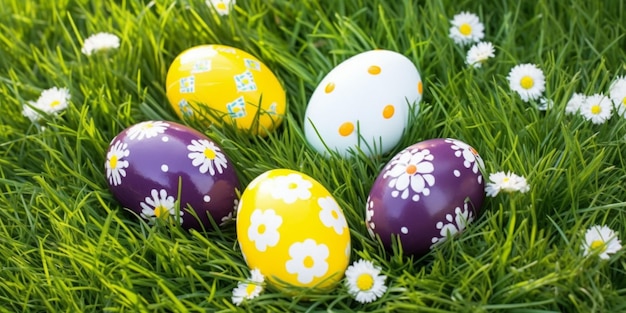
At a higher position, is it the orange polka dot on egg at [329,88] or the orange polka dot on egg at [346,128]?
the orange polka dot on egg at [329,88]

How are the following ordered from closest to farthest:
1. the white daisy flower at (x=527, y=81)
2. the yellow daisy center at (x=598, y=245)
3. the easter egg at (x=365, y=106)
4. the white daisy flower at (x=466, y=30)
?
1. the yellow daisy center at (x=598, y=245)
2. the easter egg at (x=365, y=106)
3. the white daisy flower at (x=527, y=81)
4. the white daisy flower at (x=466, y=30)

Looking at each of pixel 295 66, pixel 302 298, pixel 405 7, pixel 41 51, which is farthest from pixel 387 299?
pixel 41 51

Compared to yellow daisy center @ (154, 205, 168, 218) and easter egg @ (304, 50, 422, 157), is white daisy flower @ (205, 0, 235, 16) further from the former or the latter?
yellow daisy center @ (154, 205, 168, 218)

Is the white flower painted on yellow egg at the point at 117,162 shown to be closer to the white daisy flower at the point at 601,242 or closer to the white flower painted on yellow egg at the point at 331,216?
the white flower painted on yellow egg at the point at 331,216

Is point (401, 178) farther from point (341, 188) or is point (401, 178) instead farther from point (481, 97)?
point (481, 97)

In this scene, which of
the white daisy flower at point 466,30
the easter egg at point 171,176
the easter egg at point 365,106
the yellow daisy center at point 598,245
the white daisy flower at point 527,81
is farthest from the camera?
the white daisy flower at point 466,30

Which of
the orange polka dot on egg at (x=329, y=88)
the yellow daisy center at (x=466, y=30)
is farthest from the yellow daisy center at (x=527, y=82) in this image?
the orange polka dot on egg at (x=329, y=88)

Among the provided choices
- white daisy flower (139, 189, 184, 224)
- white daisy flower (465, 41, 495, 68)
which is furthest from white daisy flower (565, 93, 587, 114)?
white daisy flower (139, 189, 184, 224)
